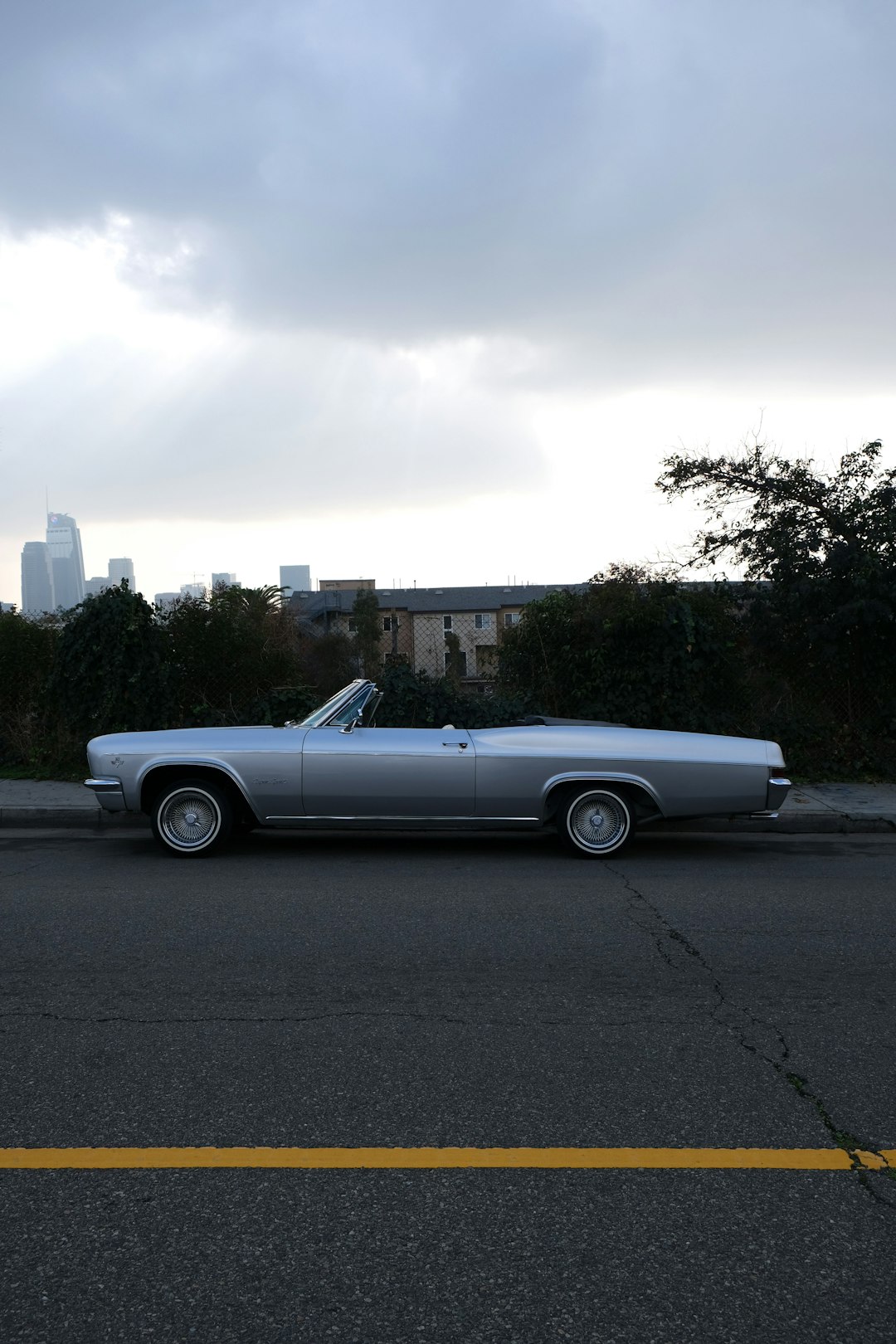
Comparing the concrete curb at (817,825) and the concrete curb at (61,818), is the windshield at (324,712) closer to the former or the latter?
the concrete curb at (61,818)

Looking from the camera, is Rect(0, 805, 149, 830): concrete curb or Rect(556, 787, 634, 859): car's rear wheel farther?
Rect(0, 805, 149, 830): concrete curb

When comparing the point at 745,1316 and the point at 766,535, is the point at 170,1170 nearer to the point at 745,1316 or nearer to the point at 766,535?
the point at 745,1316

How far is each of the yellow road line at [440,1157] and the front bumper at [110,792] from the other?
492cm

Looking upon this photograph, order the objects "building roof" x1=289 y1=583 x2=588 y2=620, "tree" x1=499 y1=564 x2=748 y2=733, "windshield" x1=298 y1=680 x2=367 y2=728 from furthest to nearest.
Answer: "building roof" x1=289 y1=583 x2=588 y2=620
"tree" x1=499 y1=564 x2=748 y2=733
"windshield" x1=298 y1=680 x2=367 y2=728

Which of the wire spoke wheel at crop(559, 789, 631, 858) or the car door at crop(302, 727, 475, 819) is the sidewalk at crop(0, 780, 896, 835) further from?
the car door at crop(302, 727, 475, 819)

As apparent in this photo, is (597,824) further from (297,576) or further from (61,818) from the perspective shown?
(297,576)

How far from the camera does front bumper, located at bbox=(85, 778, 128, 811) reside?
791cm

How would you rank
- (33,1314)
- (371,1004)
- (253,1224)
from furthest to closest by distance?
(371,1004), (253,1224), (33,1314)

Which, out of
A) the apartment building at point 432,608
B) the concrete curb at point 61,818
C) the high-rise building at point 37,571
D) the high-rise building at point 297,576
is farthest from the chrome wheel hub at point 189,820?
the high-rise building at point 297,576

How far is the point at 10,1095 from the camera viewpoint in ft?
11.6

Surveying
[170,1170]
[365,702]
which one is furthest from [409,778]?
[170,1170]

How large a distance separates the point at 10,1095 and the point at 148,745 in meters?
4.51

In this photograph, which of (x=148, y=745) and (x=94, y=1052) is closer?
(x=94, y=1052)

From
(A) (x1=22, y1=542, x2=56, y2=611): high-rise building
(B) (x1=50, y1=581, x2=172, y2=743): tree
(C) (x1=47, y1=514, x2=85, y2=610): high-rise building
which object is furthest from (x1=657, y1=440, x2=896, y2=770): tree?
(C) (x1=47, y1=514, x2=85, y2=610): high-rise building
